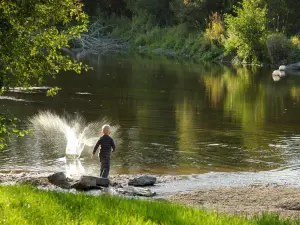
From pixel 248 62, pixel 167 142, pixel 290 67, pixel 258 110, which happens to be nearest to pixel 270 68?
pixel 290 67

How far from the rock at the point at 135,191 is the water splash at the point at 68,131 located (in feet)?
19.3

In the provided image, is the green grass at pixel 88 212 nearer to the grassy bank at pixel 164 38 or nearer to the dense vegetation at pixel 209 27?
the dense vegetation at pixel 209 27

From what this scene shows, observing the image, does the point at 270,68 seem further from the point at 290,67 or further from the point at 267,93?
the point at 267,93

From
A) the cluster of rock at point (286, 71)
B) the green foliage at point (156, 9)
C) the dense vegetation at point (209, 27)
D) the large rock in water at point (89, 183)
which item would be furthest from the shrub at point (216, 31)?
the large rock in water at point (89, 183)

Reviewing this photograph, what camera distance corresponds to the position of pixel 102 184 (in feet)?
54.3

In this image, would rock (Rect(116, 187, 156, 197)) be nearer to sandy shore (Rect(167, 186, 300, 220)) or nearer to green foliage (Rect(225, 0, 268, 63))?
sandy shore (Rect(167, 186, 300, 220))

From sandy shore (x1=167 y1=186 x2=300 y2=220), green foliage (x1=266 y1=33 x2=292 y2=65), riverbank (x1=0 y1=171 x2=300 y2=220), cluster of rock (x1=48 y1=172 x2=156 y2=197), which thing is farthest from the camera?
green foliage (x1=266 y1=33 x2=292 y2=65)

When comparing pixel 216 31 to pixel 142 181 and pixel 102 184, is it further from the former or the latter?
pixel 102 184

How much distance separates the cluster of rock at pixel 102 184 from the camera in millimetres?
15945

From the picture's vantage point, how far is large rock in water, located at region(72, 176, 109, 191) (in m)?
16.0

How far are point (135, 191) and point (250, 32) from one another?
51.7m

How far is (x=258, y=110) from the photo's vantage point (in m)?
34.8

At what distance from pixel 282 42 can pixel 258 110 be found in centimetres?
2944

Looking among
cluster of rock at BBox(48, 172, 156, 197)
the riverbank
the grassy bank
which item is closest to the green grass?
the riverbank
